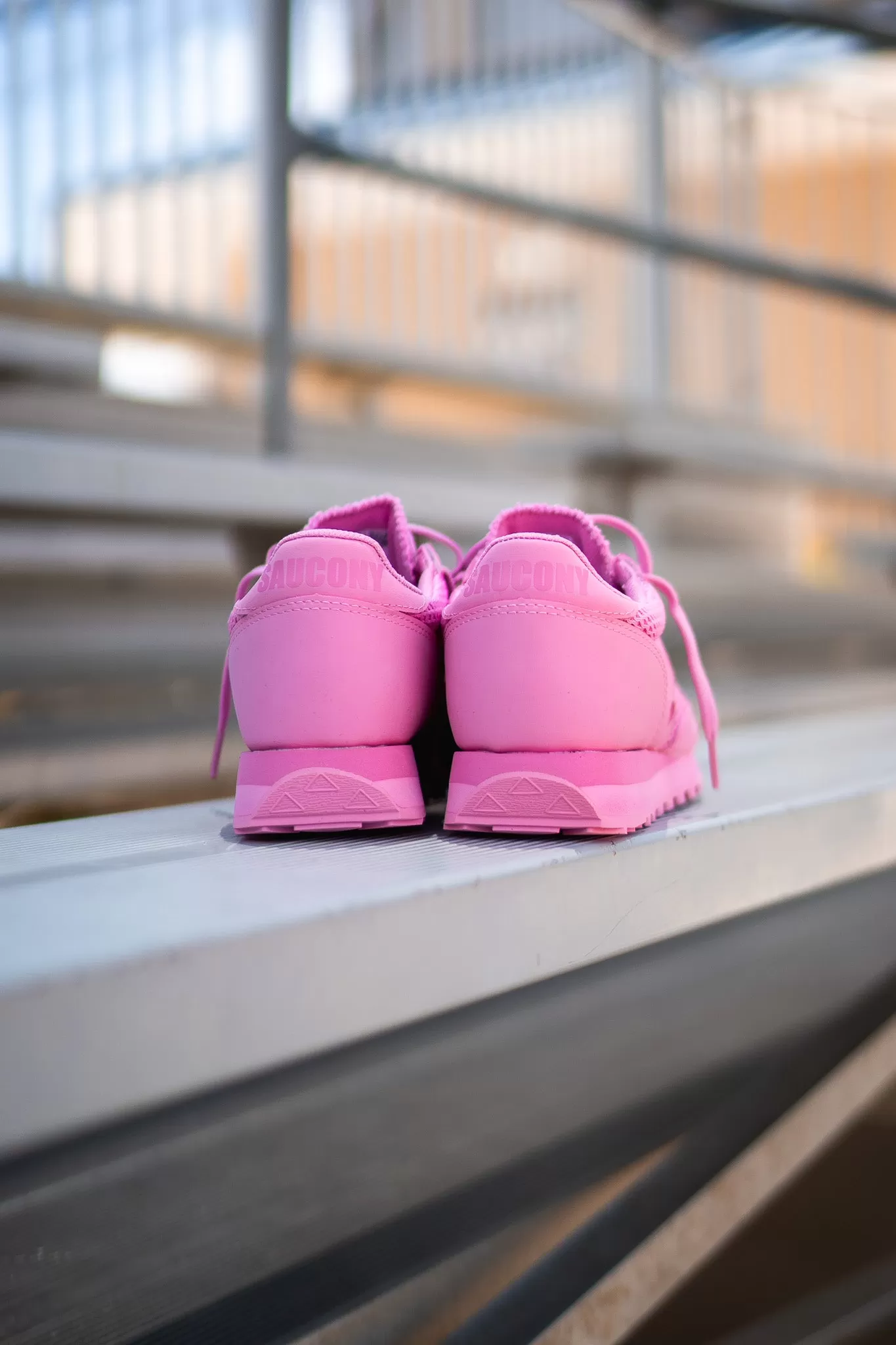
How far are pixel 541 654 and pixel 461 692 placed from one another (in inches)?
2.2

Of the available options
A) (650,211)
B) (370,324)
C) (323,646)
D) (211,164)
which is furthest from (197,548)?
(650,211)

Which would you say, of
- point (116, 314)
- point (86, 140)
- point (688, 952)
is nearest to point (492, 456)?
point (116, 314)

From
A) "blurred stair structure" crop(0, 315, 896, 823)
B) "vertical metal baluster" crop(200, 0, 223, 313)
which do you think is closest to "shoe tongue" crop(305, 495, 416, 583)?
"blurred stair structure" crop(0, 315, 896, 823)

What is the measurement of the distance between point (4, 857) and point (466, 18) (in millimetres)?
2786

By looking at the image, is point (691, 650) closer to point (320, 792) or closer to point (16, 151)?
point (320, 792)

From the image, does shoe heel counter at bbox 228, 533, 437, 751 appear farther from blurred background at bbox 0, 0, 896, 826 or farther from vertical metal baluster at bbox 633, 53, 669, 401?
vertical metal baluster at bbox 633, 53, 669, 401

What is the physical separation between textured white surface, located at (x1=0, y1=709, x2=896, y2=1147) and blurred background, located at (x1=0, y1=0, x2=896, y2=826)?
660 millimetres

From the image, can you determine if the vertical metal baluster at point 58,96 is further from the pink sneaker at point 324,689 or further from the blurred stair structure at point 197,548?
the pink sneaker at point 324,689

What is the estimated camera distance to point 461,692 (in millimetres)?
629

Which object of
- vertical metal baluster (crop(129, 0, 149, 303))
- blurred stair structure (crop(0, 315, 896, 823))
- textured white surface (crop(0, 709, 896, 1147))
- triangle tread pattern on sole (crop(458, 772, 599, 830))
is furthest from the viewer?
vertical metal baluster (crop(129, 0, 149, 303))

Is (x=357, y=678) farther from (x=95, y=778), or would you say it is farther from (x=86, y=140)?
(x=86, y=140)

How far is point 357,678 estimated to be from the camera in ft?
2.02

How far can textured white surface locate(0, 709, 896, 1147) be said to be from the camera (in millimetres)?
381

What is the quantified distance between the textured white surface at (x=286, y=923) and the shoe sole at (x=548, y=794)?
0.04 feet
